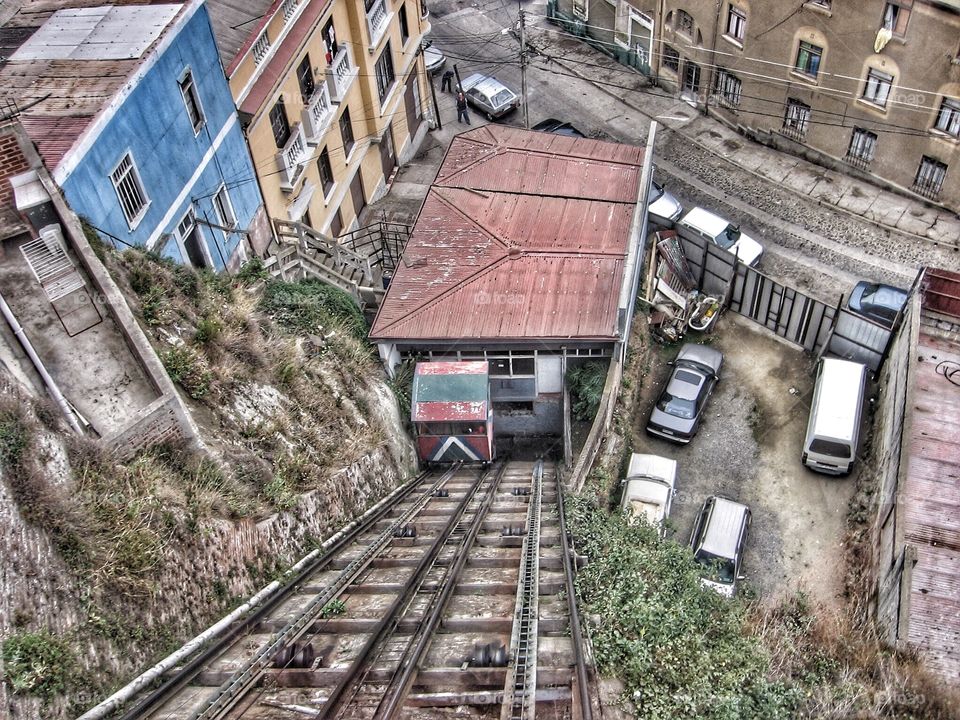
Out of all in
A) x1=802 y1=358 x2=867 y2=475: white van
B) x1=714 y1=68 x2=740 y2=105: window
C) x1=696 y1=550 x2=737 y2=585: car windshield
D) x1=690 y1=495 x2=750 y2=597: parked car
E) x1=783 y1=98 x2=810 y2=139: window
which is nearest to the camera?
x1=690 y1=495 x2=750 y2=597: parked car

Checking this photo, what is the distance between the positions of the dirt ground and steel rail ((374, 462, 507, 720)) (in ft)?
24.8

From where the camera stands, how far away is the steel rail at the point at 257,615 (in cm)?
995

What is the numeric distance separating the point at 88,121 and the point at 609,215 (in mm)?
13692

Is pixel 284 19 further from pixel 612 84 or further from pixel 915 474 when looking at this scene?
pixel 915 474

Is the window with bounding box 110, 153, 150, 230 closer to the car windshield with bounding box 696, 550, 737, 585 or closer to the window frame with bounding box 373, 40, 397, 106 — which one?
the window frame with bounding box 373, 40, 397, 106

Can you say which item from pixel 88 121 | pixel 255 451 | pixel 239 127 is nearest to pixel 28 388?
pixel 255 451

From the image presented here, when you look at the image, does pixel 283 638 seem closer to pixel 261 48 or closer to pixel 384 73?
pixel 261 48

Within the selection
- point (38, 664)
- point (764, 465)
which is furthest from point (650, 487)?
point (38, 664)

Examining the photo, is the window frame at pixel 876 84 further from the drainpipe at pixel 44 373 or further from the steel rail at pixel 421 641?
the drainpipe at pixel 44 373

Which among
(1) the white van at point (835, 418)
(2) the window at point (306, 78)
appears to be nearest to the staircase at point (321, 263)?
(2) the window at point (306, 78)

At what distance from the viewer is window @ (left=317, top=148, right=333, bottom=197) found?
2524 cm

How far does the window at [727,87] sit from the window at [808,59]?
2.99 metres

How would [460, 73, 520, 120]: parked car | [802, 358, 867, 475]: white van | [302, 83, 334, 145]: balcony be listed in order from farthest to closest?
[460, 73, 520, 120]: parked car < [302, 83, 334, 145]: balcony < [802, 358, 867, 475]: white van

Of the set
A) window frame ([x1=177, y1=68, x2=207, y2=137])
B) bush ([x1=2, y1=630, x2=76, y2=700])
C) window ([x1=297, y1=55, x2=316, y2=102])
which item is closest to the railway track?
bush ([x1=2, y1=630, x2=76, y2=700])
